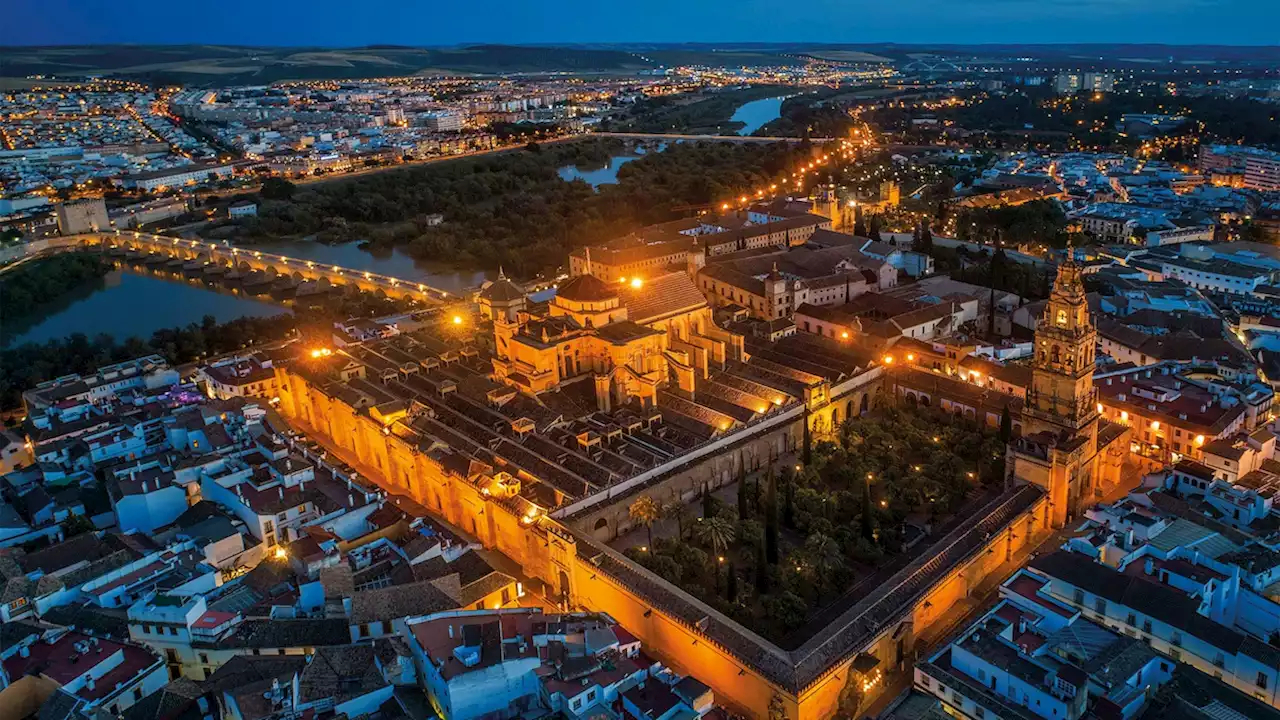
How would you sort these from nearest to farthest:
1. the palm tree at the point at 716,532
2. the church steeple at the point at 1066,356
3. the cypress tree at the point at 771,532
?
the palm tree at the point at 716,532 < the cypress tree at the point at 771,532 < the church steeple at the point at 1066,356

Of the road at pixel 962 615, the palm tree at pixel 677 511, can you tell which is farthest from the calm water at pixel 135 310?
the road at pixel 962 615

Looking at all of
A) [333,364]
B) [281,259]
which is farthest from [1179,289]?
[281,259]

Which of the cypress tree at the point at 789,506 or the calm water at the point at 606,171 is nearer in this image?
the cypress tree at the point at 789,506

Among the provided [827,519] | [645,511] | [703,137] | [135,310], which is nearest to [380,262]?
[135,310]

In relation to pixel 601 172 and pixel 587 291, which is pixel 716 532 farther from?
pixel 601 172

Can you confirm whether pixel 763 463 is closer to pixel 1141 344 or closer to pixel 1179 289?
pixel 1141 344

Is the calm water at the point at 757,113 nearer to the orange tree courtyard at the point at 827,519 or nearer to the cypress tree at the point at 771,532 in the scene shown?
the orange tree courtyard at the point at 827,519
